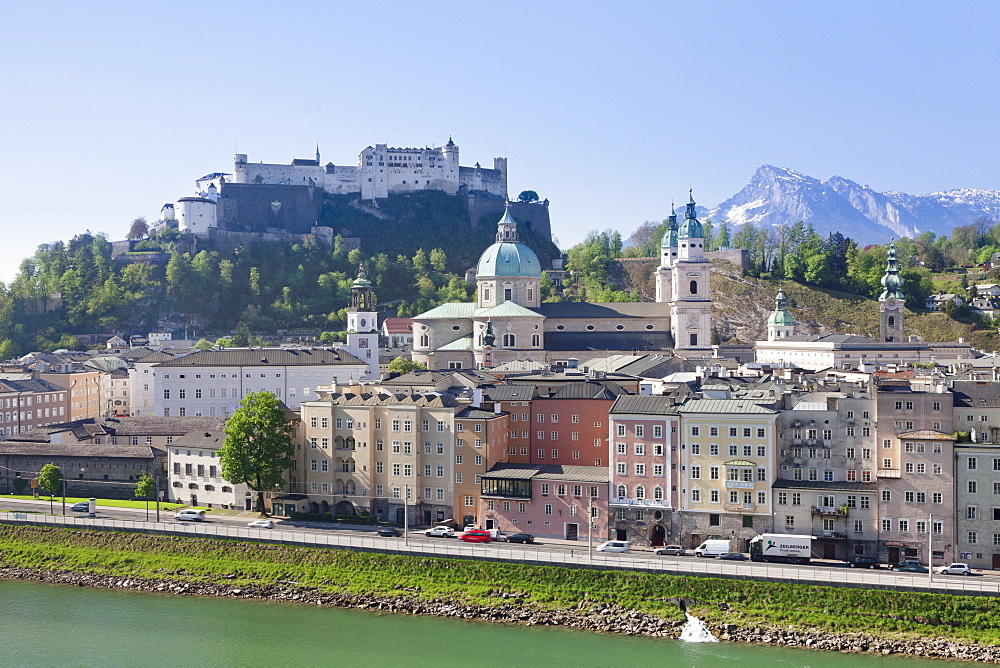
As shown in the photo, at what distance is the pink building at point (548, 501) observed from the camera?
1768 inches

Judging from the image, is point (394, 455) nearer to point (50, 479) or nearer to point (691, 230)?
point (50, 479)

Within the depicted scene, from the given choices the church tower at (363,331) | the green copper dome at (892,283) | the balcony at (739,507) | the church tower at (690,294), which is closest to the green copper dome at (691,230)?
the church tower at (690,294)

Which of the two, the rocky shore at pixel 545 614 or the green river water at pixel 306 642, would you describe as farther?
the green river water at pixel 306 642

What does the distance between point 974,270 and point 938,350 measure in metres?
50.5

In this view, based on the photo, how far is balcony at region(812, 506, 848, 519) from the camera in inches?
1628

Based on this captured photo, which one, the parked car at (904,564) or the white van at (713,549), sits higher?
the white van at (713,549)

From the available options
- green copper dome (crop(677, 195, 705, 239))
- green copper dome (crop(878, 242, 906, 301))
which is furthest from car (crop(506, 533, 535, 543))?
green copper dome (crop(878, 242, 906, 301))

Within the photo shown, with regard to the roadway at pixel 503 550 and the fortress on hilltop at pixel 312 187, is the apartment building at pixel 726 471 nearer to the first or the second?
the roadway at pixel 503 550

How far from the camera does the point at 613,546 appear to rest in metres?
42.8

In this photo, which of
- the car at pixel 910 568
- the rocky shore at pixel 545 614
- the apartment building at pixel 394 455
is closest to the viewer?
the rocky shore at pixel 545 614

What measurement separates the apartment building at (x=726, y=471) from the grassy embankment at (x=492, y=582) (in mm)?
5415

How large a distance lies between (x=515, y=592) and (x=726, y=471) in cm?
981

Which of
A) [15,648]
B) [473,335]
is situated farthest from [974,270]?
[15,648]

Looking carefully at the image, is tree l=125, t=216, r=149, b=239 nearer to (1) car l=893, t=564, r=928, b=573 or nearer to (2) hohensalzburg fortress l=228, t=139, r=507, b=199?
(2) hohensalzburg fortress l=228, t=139, r=507, b=199
